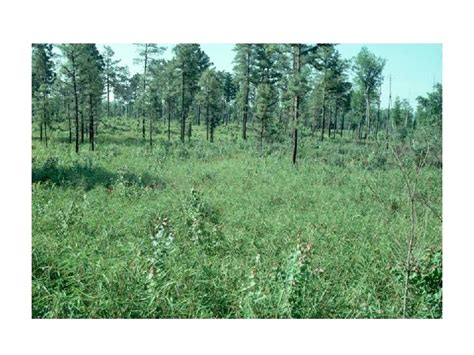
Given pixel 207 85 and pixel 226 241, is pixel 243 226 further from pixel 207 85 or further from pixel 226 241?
pixel 207 85

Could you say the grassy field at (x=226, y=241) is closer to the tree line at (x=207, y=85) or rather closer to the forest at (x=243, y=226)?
the forest at (x=243, y=226)

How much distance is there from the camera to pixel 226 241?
6.25m

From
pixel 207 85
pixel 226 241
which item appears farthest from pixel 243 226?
pixel 207 85

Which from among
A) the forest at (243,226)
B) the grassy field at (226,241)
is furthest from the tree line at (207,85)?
the grassy field at (226,241)

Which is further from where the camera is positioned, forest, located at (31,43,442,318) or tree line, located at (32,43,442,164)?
tree line, located at (32,43,442,164)

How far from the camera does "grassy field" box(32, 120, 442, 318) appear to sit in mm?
4496

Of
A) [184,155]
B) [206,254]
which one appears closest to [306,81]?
[184,155]

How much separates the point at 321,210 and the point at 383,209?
136 cm

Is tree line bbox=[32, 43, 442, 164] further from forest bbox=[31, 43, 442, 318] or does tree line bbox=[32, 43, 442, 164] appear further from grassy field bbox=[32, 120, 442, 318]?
grassy field bbox=[32, 120, 442, 318]

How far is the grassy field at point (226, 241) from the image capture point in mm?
4496

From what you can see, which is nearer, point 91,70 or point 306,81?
point 306,81

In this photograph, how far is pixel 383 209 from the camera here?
819 cm

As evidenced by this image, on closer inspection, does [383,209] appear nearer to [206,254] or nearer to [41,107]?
[206,254]

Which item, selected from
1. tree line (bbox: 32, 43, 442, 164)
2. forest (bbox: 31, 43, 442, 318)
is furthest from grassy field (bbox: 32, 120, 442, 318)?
tree line (bbox: 32, 43, 442, 164)
